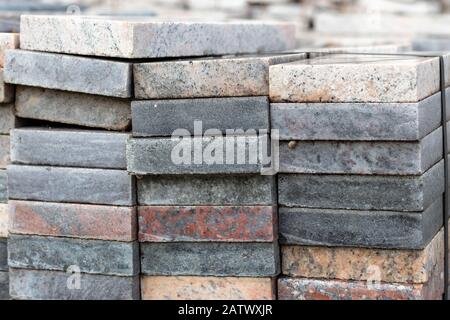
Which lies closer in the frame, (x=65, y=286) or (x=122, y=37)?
(x=122, y=37)

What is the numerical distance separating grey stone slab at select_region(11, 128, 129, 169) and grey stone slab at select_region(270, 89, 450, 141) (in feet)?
2.97

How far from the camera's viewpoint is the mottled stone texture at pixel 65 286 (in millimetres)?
5012

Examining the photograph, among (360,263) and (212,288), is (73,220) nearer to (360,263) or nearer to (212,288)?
(212,288)

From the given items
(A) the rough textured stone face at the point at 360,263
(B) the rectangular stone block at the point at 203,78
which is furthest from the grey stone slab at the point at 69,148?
(A) the rough textured stone face at the point at 360,263

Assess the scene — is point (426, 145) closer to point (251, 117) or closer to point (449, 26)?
point (251, 117)

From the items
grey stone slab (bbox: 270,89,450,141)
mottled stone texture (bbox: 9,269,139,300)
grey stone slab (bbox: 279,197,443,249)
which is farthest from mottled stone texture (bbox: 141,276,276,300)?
grey stone slab (bbox: 270,89,450,141)

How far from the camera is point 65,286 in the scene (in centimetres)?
513

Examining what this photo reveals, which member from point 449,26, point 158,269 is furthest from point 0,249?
point 449,26

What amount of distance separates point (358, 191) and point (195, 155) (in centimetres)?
87

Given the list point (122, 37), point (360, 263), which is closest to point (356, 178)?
point (360, 263)

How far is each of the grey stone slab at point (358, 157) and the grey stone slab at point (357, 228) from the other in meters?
0.23

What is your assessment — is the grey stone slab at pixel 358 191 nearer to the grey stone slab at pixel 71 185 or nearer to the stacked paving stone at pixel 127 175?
the stacked paving stone at pixel 127 175

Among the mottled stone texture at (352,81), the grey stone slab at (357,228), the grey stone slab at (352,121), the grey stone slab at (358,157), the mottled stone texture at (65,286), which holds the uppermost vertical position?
the mottled stone texture at (352,81)

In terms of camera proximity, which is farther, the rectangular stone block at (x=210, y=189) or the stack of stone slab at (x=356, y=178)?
→ the rectangular stone block at (x=210, y=189)
